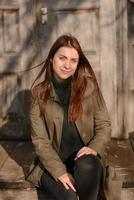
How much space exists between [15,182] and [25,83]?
131 cm

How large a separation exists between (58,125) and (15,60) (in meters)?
1.44

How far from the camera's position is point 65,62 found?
3.70 metres

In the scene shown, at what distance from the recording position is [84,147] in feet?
12.4

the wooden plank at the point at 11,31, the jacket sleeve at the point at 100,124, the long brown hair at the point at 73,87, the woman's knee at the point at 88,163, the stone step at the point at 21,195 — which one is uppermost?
the wooden plank at the point at 11,31

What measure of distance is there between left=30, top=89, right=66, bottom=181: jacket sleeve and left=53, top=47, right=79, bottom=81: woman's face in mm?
306

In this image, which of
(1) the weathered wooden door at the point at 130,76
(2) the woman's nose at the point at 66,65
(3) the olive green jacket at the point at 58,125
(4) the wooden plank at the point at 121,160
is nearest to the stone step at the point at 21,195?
(3) the olive green jacket at the point at 58,125

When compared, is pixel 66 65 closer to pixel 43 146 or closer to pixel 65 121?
pixel 65 121

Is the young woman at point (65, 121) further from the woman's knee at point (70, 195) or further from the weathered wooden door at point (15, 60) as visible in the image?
the weathered wooden door at point (15, 60)

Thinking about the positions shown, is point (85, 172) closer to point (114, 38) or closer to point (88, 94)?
point (88, 94)

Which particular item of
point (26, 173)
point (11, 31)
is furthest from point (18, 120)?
point (26, 173)

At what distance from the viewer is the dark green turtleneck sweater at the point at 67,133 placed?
3.87 m

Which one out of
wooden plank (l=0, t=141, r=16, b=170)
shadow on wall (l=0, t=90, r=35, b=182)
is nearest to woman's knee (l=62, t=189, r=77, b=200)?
wooden plank (l=0, t=141, r=16, b=170)

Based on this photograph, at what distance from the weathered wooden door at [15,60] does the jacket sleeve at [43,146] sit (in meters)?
1.26

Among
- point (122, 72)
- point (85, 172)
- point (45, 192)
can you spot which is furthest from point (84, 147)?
point (122, 72)
